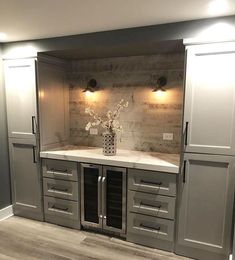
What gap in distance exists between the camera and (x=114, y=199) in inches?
102

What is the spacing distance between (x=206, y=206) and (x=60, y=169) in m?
1.74

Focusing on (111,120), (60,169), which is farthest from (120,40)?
(60,169)

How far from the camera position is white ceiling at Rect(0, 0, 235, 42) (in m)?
1.74

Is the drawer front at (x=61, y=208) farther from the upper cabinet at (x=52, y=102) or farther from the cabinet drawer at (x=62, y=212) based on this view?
the upper cabinet at (x=52, y=102)

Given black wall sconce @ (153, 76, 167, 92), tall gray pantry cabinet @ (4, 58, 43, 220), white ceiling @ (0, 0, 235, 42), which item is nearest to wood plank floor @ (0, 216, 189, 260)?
tall gray pantry cabinet @ (4, 58, 43, 220)

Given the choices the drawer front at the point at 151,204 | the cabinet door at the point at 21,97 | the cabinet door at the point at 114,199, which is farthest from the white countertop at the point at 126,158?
the cabinet door at the point at 21,97

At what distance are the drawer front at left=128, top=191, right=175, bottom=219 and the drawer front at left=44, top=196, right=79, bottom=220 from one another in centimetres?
75

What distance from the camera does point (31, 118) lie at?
2.85 metres

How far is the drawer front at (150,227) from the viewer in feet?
7.80

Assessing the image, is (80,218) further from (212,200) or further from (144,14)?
(144,14)

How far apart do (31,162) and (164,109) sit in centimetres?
189

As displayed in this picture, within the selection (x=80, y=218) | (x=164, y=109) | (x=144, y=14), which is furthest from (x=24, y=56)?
(x=80, y=218)

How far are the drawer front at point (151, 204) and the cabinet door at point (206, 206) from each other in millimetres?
114

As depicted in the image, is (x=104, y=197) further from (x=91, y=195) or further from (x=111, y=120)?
(x=111, y=120)
